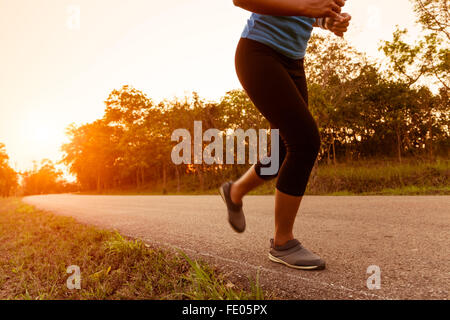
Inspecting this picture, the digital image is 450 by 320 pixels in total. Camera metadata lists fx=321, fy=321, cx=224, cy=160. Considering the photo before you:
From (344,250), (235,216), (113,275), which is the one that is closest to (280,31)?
(235,216)

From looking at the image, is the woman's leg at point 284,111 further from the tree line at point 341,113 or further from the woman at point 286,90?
the tree line at point 341,113

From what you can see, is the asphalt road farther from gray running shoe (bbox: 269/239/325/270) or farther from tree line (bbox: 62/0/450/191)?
tree line (bbox: 62/0/450/191)

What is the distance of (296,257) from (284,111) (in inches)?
38.4

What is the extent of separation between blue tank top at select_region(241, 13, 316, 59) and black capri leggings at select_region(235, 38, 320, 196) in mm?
39

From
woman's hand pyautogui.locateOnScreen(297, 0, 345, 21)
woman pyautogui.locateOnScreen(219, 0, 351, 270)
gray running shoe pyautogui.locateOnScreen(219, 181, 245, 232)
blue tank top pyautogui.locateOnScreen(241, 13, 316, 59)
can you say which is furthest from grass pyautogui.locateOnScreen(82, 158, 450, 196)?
woman's hand pyautogui.locateOnScreen(297, 0, 345, 21)

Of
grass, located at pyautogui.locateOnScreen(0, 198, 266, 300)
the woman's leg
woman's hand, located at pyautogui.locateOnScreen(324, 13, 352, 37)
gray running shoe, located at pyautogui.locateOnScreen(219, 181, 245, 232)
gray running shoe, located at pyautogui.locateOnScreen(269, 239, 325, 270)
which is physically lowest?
grass, located at pyautogui.locateOnScreen(0, 198, 266, 300)

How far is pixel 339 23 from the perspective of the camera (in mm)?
1924

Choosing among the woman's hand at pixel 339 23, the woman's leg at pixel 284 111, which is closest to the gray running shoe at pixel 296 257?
the woman's leg at pixel 284 111

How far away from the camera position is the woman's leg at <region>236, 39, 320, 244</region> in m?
2.00

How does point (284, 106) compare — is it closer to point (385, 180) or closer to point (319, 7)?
point (319, 7)

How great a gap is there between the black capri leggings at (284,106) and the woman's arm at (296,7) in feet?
0.93

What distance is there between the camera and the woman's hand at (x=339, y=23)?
1.89m

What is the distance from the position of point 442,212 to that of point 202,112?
21.0 m
